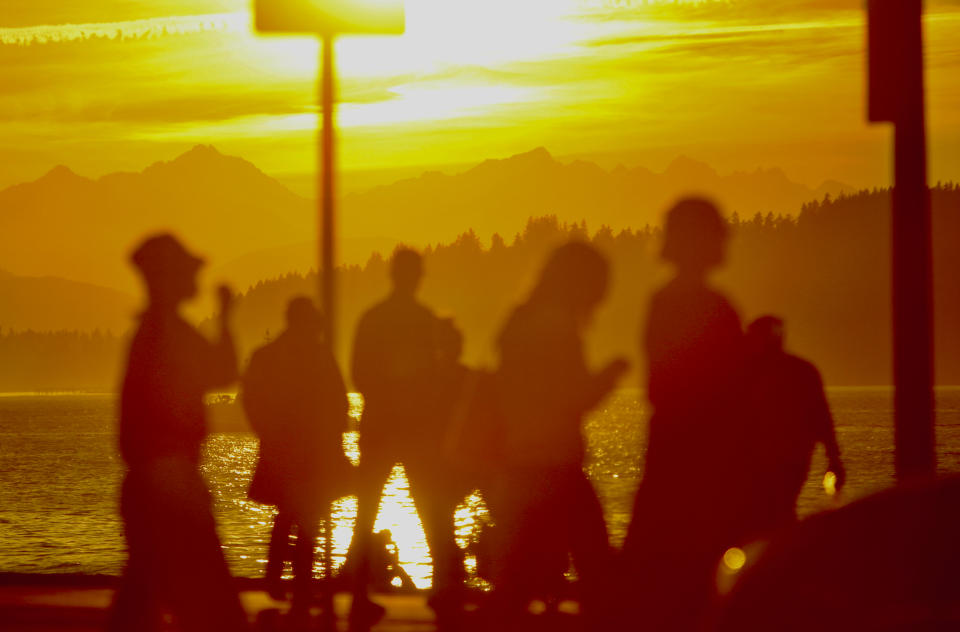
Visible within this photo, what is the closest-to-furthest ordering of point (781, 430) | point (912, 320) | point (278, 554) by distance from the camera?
point (912, 320) < point (781, 430) < point (278, 554)

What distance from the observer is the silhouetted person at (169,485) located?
6117 millimetres

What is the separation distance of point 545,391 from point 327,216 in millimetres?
1206

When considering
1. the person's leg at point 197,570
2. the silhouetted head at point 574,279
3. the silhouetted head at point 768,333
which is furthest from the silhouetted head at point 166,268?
the silhouetted head at point 768,333

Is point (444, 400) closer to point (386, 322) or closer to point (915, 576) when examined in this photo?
point (386, 322)

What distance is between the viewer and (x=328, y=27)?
630 centimetres

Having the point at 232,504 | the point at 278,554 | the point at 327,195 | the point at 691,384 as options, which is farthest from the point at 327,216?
the point at 232,504

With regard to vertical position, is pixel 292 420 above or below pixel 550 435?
below

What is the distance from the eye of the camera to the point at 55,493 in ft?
422

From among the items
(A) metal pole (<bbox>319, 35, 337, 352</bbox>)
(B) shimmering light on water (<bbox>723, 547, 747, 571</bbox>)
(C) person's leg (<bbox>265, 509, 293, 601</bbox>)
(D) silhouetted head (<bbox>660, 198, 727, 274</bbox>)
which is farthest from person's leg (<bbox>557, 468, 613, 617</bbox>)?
(C) person's leg (<bbox>265, 509, 293, 601</bbox>)

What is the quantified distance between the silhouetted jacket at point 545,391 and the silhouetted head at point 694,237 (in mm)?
587

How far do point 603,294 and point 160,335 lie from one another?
189 centimetres

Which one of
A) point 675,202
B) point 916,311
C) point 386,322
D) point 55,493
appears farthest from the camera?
point 55,493

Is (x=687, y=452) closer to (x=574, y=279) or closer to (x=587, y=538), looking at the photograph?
(x=587, y=538)

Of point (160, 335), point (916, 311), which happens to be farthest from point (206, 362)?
point (916, 311)
